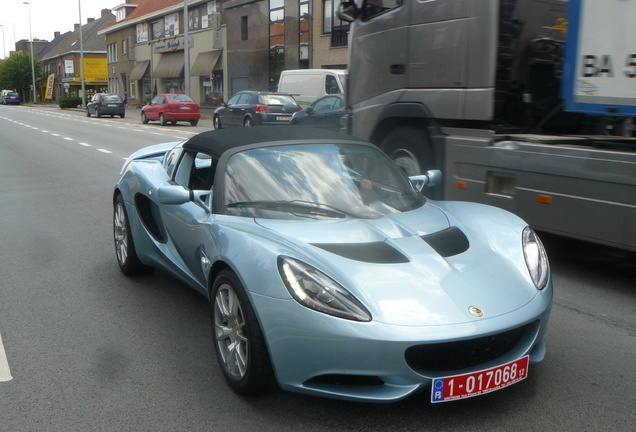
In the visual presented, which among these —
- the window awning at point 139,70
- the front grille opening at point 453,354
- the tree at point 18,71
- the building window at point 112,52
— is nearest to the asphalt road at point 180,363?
the front grille opening at point 453,354

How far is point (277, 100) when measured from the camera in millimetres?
25078

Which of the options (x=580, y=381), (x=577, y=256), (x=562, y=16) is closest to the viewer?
(x=580, y=381)

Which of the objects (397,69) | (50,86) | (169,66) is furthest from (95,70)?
(397,69)

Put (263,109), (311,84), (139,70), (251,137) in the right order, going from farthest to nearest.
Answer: (139,70) → (311,84) → (263,109) → (251,137)

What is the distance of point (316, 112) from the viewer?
19766 millimetres

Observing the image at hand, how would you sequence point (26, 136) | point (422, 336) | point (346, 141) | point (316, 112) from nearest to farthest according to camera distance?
point (422, 336), point (346, 141), point (316, 112), point (26, 136)

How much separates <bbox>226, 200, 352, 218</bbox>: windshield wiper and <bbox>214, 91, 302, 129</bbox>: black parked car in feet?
67.1

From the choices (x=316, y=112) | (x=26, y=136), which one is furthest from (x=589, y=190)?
(x=26, y=136)

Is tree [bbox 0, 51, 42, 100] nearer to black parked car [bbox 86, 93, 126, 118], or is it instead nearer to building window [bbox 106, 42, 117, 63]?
building window [bbox 106, 42, 117, 63]

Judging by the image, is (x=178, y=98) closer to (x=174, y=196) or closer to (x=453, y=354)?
(x=174, y=196)

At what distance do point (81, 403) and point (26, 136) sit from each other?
23.8 m

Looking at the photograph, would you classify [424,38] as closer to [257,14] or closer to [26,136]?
[26,136]

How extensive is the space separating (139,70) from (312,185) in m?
61.3

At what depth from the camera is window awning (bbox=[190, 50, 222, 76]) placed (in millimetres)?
45969
